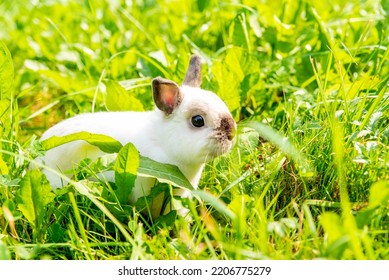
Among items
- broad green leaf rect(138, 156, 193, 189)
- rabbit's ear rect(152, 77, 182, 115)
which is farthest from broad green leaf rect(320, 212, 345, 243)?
rabbit's ear rect(152, 77, 182, 115)

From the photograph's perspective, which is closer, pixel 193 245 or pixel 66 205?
pixel 193 245

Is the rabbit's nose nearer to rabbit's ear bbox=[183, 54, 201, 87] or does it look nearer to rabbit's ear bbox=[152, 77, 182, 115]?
rabbit's ear bbox=[152, 77, 182, 115]

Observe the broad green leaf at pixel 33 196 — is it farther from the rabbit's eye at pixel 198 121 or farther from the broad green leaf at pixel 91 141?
the rabbit's eye at pixel 198 121

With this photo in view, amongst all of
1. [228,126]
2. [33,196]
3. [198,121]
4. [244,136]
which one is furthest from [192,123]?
[33,196]

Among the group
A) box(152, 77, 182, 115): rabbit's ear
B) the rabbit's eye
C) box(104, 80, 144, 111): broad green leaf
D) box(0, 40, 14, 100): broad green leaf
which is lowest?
box(104, 80, 144, 111): broad green leaf

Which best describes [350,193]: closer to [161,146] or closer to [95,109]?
[161,146]
